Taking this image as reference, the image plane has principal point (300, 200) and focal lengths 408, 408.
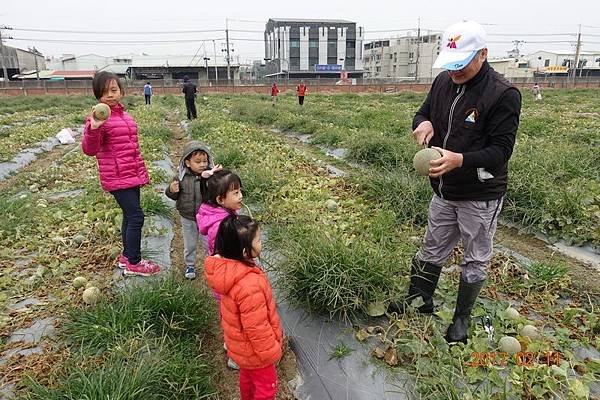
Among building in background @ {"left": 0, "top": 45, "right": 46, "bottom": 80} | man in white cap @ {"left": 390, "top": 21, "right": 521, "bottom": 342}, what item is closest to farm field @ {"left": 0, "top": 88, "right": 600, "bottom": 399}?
man in white cap @ {"left": 390, "top": 21, "right": 521, "bottom": 342}

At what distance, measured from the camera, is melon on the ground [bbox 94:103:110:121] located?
3297 mm

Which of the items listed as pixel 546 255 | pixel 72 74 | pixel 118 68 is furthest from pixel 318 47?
pixel 546 255

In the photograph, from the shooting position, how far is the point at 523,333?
294 cm

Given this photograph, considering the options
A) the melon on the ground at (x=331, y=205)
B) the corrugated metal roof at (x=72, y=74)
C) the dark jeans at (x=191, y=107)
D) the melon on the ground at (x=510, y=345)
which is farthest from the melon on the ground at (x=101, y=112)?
the corrugated metal roof at (x=72, y=74)

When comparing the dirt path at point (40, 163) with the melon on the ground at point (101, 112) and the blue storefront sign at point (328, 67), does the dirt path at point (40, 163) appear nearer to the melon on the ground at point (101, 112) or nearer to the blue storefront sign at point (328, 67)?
the melon on the ground at point (101, 112)

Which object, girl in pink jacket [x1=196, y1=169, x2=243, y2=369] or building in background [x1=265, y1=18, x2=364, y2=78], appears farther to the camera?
building in background [x1=265, y1=18, x2=364, y2=78]

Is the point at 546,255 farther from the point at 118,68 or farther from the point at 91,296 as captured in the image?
the point at 118,68

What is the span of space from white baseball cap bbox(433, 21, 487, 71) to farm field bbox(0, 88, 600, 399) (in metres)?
1.65

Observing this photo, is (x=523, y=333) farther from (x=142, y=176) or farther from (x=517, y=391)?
(x=142, y=176)

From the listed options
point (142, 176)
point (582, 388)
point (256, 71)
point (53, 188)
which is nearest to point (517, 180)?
point (582, 388)

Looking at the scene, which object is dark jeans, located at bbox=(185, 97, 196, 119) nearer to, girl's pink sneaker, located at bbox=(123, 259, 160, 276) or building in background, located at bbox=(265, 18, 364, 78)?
girl's pink sneaker, located at bbox=(123, 259, 160, 276)

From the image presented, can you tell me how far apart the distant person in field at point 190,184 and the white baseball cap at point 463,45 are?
2.05m

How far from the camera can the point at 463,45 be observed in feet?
7.90

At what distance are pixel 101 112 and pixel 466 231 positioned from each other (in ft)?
9.66
